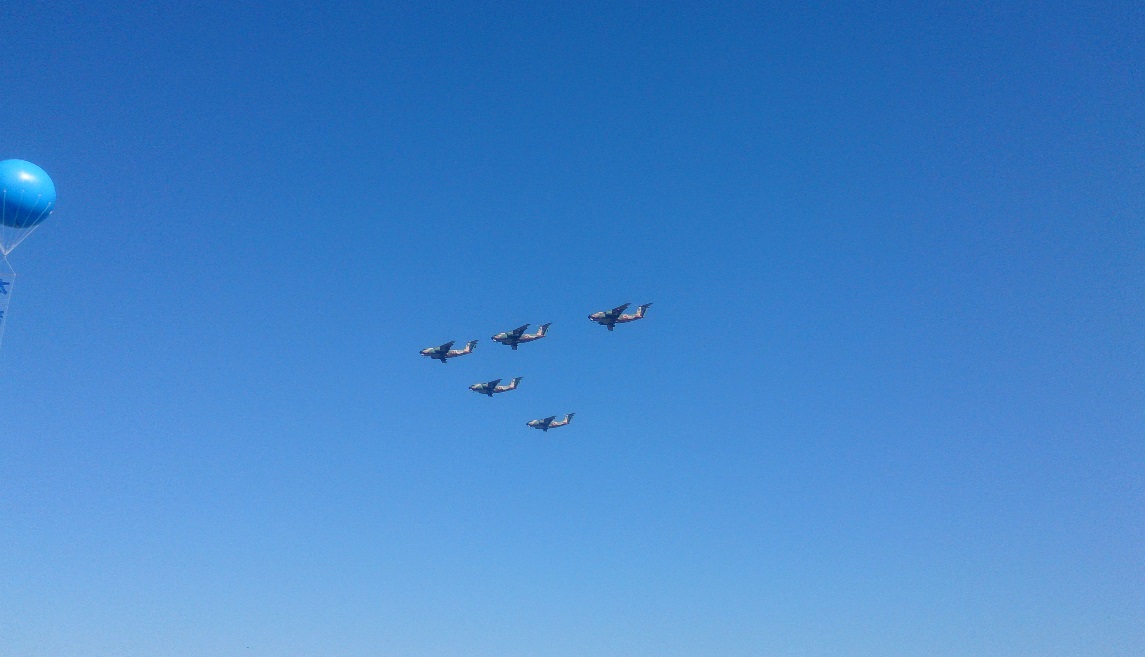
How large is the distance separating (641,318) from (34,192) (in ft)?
237

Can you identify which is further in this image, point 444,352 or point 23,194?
point 444,352

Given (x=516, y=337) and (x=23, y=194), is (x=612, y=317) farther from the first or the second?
(x=23, y=194)

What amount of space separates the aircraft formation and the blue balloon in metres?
62.3

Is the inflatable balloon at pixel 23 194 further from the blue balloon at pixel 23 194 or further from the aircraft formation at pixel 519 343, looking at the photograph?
the aircraft formation at pixel 519 343

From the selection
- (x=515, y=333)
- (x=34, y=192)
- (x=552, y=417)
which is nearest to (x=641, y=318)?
(x=515, y=333)

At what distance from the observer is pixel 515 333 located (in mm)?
116688

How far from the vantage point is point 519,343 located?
117750 millimetres

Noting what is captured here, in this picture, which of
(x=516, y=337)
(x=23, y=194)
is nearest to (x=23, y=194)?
(x=23, y=194)

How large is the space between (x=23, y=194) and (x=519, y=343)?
219ft

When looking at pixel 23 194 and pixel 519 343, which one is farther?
pixel 519 343

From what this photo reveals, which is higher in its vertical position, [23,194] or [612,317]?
[612,317]

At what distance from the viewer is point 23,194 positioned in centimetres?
6122

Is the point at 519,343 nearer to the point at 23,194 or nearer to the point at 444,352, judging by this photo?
the point at 444,352

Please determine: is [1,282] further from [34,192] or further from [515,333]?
[515,333]
